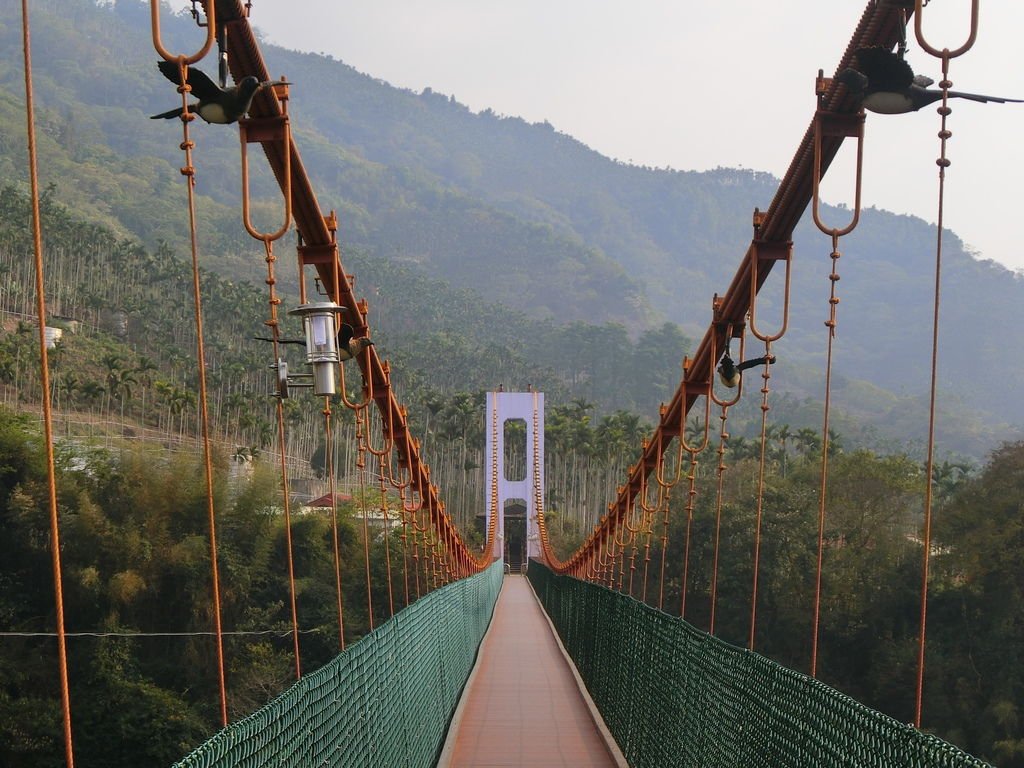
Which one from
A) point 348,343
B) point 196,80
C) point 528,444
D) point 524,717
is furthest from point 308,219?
point 528,444

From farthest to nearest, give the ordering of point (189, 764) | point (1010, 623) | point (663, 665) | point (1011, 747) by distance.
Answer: point (1010, 623) → point (1011, 747) → point (663, 665) → point (189, 764)

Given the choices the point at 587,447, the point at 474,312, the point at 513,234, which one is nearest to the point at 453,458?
the point at 587,447

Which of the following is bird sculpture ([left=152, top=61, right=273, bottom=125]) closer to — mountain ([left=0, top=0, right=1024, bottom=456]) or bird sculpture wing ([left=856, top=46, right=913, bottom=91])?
bird sculpture wing ([left=856, top=46, right=913, bottom=91])

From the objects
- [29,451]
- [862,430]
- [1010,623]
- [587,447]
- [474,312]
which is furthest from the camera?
[474,312]

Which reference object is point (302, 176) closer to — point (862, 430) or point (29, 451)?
point (29, 451)

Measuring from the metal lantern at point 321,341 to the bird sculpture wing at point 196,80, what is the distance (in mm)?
1233

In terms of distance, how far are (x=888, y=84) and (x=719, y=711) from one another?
99.6 inches

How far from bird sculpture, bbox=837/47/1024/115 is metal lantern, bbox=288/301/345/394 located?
2.40 metres

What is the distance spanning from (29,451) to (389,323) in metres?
76.9

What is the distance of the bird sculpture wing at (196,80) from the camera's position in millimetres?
4531

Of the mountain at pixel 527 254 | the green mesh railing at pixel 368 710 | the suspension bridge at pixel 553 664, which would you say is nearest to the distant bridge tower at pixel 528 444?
the mountain at pixel 527 254

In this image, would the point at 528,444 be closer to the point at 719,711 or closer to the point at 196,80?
the point at 719,711

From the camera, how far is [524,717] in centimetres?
1035

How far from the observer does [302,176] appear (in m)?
7.33
